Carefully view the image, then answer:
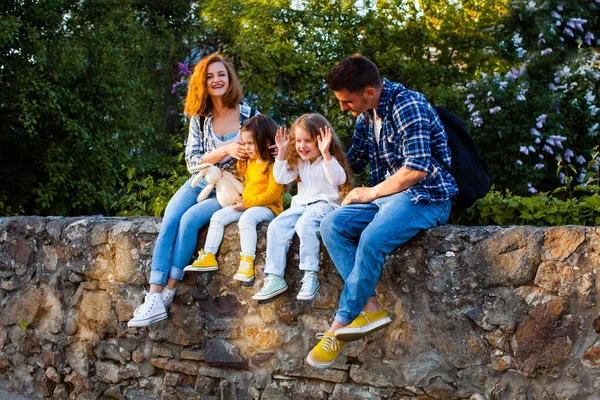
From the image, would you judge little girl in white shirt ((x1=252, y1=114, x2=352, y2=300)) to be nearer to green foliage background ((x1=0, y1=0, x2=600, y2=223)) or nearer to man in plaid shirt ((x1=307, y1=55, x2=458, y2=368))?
man in plaid shirt ((x1=307, y1=55, x2=458, y2=368))

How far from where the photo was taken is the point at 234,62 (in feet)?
28.2

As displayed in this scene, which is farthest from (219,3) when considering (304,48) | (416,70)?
(416,70)

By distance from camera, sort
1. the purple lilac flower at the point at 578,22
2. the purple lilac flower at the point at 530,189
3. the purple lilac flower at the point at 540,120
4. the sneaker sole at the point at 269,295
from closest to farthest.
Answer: the sneaker sole at the point at 269,295, the purple lilac flower at the point at 530,189, the purple lilac flower at the point at 540,120, the purple lilac flower at the point at 578,22

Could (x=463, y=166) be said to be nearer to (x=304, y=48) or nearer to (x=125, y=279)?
(x=125, y=279)

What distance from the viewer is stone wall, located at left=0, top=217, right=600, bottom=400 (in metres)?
3.00

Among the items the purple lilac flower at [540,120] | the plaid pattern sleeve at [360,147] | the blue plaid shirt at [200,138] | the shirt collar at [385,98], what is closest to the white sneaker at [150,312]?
the blue plaid shirt at [200,138]

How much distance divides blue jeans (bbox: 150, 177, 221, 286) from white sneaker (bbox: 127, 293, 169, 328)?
0.08 m

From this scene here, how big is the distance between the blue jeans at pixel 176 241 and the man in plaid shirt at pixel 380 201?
31.5 inches

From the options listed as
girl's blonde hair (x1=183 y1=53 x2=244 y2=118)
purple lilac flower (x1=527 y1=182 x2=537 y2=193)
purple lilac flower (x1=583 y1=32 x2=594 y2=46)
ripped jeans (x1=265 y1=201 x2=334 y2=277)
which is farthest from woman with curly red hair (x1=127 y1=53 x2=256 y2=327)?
purple lilac flower (x1=583 y1=32 x2=594 y2=46)

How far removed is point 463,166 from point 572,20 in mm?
7325

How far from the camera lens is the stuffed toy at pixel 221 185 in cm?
386

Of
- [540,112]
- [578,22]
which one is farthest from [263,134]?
[578,22]

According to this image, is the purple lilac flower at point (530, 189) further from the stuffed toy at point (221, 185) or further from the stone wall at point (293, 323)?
the stone wall at point (293, 323)

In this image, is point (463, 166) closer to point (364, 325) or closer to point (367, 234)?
point (367, 234)
